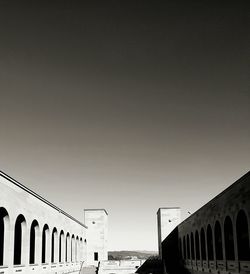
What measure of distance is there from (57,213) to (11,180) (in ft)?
50.7

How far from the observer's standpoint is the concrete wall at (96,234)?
65.2m

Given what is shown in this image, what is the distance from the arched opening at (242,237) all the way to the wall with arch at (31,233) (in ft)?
42.1

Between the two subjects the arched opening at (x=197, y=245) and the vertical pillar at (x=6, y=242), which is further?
the arched opening at (x=197, y=245)

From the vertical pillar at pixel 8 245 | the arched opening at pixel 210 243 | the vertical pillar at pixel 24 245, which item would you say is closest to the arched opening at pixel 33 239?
the vertical pillar at pixel 24 245

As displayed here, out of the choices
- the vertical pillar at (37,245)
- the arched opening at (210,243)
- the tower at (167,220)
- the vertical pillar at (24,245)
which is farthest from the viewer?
the tower at (167,220)

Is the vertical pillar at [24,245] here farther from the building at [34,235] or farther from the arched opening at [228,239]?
the arched opening at [228,239]

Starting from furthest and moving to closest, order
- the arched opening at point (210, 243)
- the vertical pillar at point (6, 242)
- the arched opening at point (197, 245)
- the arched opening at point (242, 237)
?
the arched opening at point (197, 245), the arched opening at point (210, 243), the vertical pillar at point (6, 242), the arched opening at point (242, 237)

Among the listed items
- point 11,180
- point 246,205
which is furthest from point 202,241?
point 11,180

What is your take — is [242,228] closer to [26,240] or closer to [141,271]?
[26,240]

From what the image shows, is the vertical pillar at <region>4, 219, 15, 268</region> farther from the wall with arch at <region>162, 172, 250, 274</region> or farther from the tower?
the tower

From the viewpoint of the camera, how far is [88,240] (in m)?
66.1

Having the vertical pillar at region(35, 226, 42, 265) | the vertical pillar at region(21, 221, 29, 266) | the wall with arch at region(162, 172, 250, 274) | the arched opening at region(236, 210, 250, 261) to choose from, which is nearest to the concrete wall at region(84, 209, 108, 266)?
the wall with arch at region(162, 172, 250, 274)

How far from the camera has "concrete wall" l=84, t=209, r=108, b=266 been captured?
2569 inches

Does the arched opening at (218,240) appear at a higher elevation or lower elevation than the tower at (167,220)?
lower
